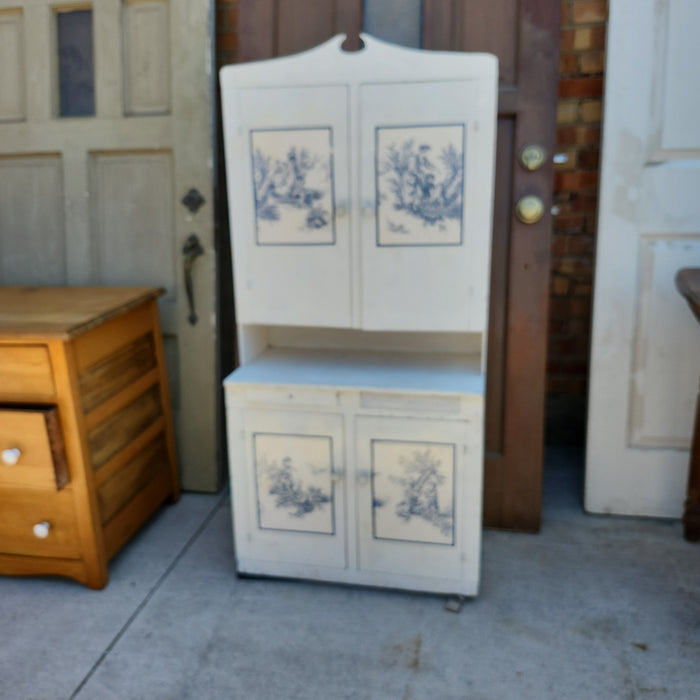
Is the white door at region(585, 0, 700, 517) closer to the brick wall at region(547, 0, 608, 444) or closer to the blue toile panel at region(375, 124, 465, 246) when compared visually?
the brick wall at region(547, 0, 608, 444)

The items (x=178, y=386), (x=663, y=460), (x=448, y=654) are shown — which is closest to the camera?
(x=448, y=654)

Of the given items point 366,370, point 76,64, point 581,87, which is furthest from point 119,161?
point 581,87

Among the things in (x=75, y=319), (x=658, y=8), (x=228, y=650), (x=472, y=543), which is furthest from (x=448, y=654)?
(x=658, y=8)

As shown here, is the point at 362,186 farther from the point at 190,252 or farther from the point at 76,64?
the point at 76,64

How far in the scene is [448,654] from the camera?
160 cm

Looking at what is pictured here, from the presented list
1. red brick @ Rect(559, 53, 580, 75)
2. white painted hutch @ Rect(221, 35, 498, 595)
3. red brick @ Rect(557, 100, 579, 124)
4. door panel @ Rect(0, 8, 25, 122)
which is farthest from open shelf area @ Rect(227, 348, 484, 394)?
door panel @ Rect(0, 8, 25, 122)

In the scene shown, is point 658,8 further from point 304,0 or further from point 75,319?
point 75,319

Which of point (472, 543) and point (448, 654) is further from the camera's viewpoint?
point (472, 543)

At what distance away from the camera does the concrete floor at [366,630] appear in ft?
4.95

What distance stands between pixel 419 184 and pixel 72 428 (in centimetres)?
104

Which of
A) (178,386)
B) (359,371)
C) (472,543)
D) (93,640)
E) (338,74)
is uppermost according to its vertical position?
(338,74)

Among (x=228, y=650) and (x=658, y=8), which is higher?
(x=658, y=8)

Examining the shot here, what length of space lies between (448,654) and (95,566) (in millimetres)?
927

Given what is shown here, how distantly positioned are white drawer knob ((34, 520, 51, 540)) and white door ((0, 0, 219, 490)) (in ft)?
2.02
